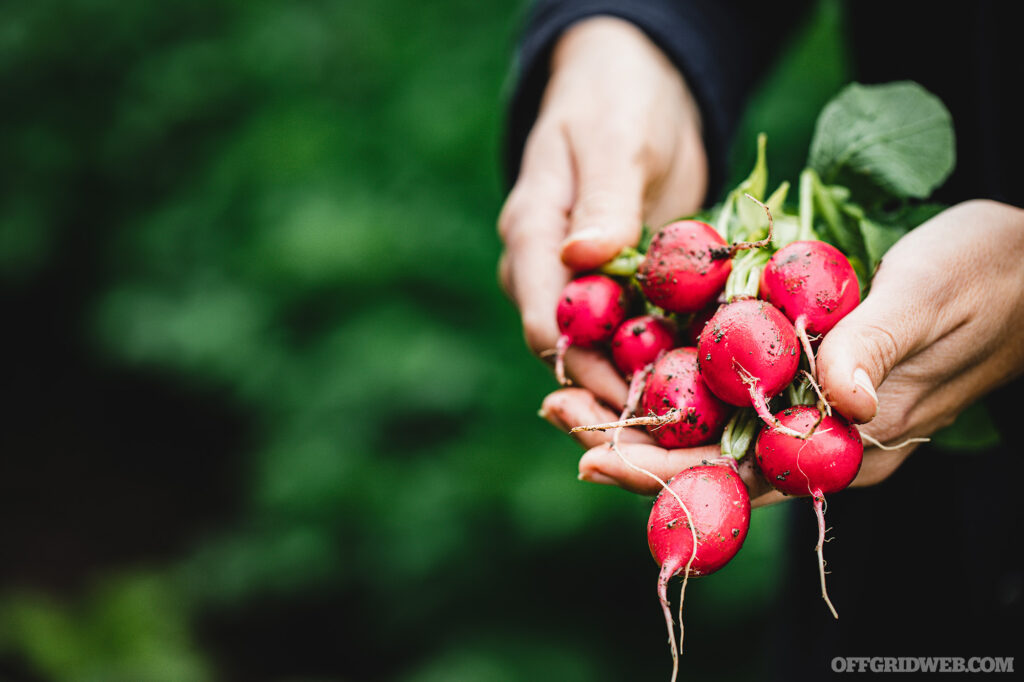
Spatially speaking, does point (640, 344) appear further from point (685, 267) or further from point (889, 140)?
point (889, 140)

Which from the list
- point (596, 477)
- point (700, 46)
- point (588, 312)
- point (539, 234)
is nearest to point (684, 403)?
point (596, 477)

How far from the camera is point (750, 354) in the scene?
111cm

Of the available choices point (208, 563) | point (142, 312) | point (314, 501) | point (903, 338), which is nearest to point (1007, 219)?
point (903, 338)

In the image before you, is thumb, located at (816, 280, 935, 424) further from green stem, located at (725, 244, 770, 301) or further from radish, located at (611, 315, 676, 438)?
radish, located at (611, 315, 676, 438)

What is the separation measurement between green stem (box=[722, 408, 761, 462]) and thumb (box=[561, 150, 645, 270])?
404 mm

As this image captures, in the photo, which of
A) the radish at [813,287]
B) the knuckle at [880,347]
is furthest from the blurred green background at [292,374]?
the knuckle at [880,347]

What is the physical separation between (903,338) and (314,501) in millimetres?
2815

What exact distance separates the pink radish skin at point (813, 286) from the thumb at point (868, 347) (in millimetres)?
71

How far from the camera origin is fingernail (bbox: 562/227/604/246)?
1.42 m

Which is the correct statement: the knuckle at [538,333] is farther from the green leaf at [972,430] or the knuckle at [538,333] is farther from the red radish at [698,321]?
the green leaf at [972,430]

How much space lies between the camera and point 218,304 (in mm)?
4102

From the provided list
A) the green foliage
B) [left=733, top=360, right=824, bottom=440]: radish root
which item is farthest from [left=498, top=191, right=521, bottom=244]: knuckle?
the green foliage

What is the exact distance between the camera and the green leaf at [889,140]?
5.14 feet

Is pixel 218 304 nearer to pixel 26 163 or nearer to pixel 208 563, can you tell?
pixel 208 563
